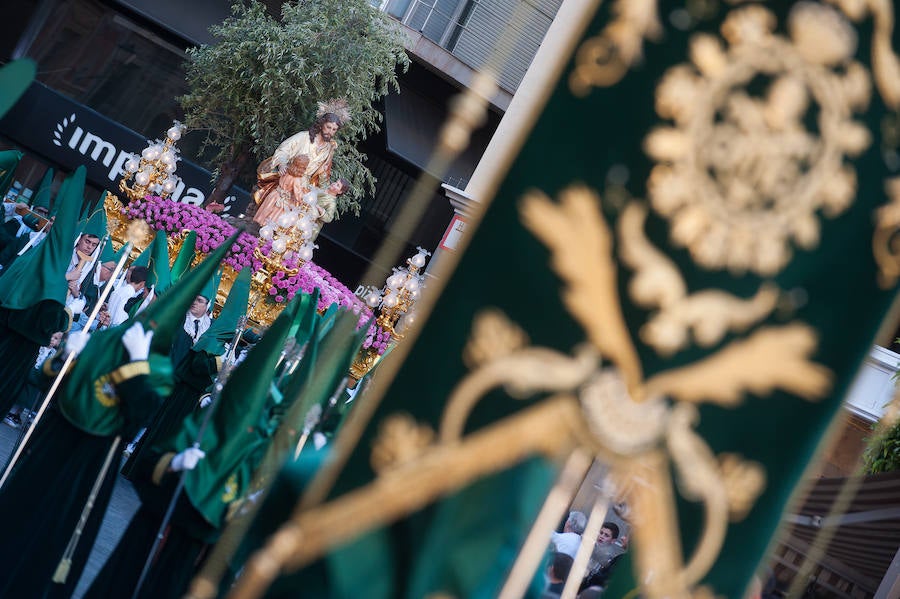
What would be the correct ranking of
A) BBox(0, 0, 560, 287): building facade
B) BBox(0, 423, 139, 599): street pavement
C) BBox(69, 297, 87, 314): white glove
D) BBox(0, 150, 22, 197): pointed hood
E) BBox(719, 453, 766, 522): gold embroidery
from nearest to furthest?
BBox(719, 453, 766, 522): gold embroidery < BBox(0, 423, 139, 599): street pavement < BBox(69, 297, 87, 314): white glove < BBox(0, 150, 22, 197): pointed hood < BBox(0, 0, 560, 287): building facade

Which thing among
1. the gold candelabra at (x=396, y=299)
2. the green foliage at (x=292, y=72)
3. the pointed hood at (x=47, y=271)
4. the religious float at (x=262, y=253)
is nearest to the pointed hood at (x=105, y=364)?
the pointed hood at (x=47, y=271)

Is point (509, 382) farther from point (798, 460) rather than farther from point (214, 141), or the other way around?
point (214, 141)

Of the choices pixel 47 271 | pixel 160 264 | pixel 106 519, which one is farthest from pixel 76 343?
pixel 160 264

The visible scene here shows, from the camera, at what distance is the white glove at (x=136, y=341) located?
13.6 feet

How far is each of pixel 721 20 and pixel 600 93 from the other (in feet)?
0.73

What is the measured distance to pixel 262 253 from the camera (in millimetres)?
9547

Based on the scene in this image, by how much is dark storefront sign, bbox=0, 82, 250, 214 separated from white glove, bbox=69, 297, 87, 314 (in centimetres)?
869

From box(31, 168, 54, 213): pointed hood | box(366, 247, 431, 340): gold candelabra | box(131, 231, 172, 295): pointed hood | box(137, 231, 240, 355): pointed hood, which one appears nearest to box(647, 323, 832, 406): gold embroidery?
box(137, 231, 240, 355): pointed hood

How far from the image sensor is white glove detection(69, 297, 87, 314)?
755 cm

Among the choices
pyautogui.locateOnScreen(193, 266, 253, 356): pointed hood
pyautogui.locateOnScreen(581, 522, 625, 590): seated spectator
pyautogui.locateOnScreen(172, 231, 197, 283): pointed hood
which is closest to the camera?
pyautogui.locateOnScreen(581, 522, 625, 590): seated spectator

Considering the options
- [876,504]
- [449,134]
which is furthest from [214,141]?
[449,134]

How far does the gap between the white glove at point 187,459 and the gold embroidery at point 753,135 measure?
262 centimetres

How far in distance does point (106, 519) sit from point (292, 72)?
368 inches

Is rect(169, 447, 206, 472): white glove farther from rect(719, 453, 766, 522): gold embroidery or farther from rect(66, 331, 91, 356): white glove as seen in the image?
rect(719, 453, 766, 522): gold embroidery
